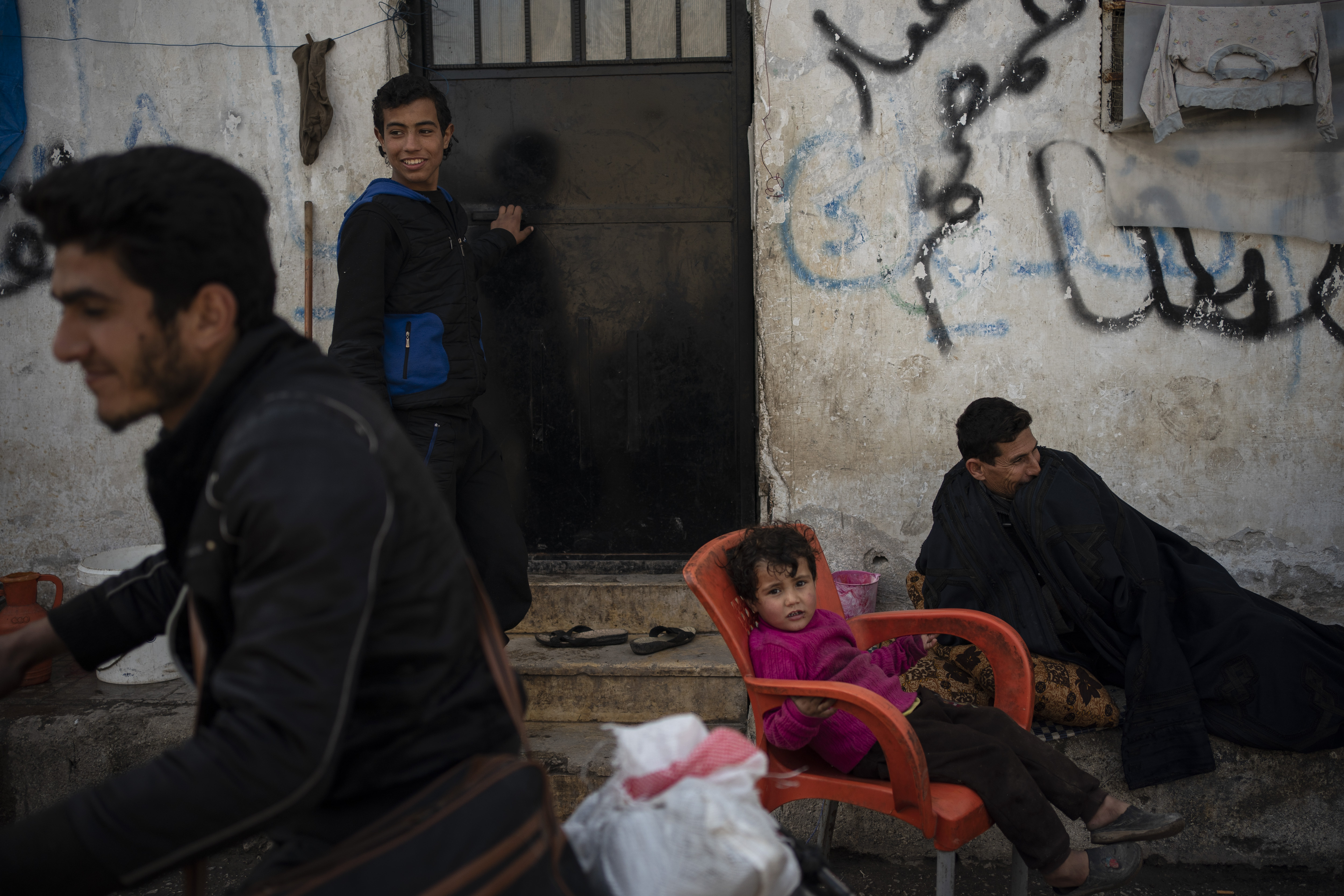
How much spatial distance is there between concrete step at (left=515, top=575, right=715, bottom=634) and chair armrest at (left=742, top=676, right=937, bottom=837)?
5.52ft

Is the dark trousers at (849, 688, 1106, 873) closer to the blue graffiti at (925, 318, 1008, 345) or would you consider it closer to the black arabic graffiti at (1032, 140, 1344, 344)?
the blue graffiti at (925, 318, 1008, 345)

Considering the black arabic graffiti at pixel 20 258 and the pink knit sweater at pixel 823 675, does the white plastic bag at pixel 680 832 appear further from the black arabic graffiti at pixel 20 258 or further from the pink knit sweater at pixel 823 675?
the black arabic graffiti at pixel 20 258

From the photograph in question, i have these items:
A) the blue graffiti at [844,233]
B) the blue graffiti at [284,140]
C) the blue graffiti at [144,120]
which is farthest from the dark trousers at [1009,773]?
the blue graffiti at [144,120]

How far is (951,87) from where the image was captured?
12.0 feet

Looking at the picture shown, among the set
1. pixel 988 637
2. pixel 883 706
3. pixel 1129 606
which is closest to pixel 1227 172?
pixel 1129 606

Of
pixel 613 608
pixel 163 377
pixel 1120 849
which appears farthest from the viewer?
pixel 613 608

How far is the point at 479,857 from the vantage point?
3.37 ft

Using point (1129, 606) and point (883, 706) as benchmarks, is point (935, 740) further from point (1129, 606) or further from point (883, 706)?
point (1129, 606)

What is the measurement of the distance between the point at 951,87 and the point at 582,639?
256 cm

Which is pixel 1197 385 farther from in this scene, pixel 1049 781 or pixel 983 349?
pixel 1049 781

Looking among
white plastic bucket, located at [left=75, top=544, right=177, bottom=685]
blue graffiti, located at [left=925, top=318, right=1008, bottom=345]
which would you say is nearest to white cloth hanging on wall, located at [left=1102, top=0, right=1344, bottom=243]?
blue graffiti, located at [left=925, top=318, right=1008, bottom=345]

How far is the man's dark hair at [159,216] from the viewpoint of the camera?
39.8 inches

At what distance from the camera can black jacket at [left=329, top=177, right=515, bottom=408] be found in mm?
2760

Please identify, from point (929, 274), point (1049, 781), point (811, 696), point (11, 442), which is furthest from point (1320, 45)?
point (11, 442)
